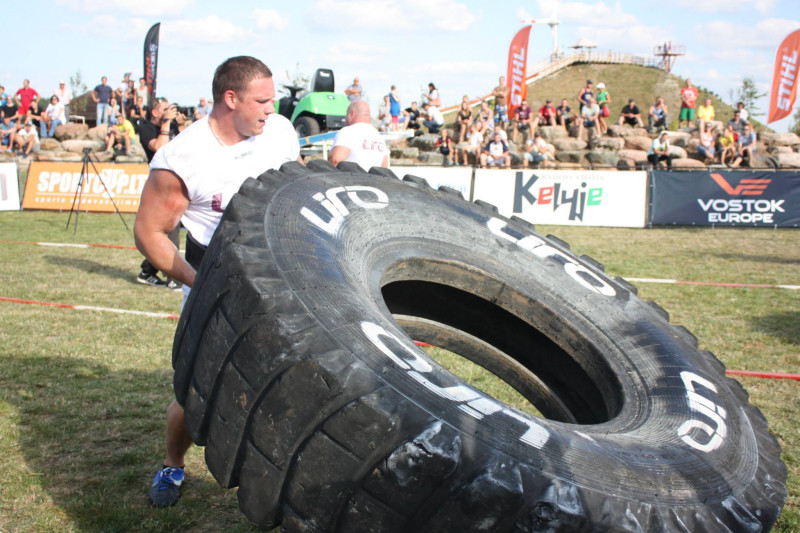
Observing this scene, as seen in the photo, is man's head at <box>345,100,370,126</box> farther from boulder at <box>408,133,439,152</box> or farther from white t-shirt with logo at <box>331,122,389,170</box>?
boulder at <box>408,133,439,152</box>

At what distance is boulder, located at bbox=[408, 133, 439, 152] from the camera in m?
25.1

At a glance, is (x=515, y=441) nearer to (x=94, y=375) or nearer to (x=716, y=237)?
(x=94, y=375)

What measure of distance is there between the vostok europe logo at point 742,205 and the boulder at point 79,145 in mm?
18976

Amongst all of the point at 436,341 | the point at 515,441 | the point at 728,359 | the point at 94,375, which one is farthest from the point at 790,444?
the point at 94,375

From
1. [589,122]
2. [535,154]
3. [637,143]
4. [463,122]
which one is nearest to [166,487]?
[535,154]

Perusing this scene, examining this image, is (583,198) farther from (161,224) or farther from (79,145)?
(79,145)

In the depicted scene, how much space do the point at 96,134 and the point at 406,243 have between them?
25318 millimetres

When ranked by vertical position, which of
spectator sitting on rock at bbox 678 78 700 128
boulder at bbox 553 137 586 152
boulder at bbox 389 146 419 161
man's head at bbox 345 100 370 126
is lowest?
boulder at bbox 389 146 419 161

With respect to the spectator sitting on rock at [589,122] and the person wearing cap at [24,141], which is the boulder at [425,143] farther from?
the person wearing cap at [24,141]

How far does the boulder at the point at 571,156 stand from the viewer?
78.8ft

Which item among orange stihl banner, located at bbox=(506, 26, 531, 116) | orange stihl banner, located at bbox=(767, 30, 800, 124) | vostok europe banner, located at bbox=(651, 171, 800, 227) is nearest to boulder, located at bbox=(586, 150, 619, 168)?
orange stihl banner, located at bbox=(506, 26, 531, 116)

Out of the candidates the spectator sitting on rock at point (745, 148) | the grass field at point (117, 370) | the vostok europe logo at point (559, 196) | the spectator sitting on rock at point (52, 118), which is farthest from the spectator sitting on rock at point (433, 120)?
the grass field at point (117, 370)

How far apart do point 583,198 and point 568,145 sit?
1035 cm

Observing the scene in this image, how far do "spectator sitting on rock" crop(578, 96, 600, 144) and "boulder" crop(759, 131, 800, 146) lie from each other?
5.85 metres
